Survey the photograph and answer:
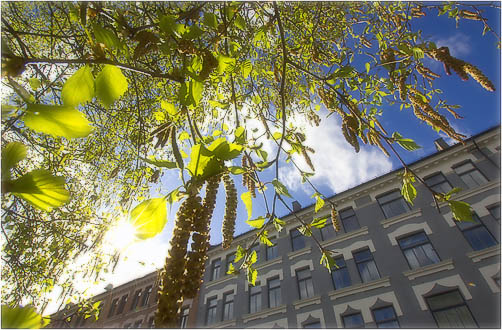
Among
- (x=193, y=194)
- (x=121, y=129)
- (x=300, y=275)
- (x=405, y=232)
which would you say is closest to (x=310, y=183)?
(x=193, y=194)

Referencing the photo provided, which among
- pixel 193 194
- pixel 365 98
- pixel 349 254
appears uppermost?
pixel 349 254

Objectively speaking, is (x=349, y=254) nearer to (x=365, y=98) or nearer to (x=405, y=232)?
(x=405, y=232)

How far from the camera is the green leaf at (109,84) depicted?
36.4 inches

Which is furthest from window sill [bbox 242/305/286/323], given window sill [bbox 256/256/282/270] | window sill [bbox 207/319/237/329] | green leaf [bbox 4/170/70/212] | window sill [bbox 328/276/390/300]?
green leaf [bbox 4/170/70/212]

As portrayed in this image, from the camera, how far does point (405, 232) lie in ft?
41.1

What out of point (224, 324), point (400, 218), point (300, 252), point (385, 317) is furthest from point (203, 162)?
point (224, 324)

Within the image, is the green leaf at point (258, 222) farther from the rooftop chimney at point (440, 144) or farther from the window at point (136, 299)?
the window at point (136, 299)

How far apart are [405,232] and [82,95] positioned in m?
14.5

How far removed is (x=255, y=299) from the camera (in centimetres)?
1520

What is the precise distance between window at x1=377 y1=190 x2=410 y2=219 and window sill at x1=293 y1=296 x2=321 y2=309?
18.2 feet

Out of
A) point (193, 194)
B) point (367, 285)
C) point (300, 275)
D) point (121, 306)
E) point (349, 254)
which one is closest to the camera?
point (193, 194)

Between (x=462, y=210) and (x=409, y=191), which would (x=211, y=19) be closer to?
(x=409, y=191)

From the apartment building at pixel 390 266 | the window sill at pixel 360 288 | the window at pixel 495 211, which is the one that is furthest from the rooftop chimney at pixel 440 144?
the window sill at pixel 360 288

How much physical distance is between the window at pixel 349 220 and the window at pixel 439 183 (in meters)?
4.06
